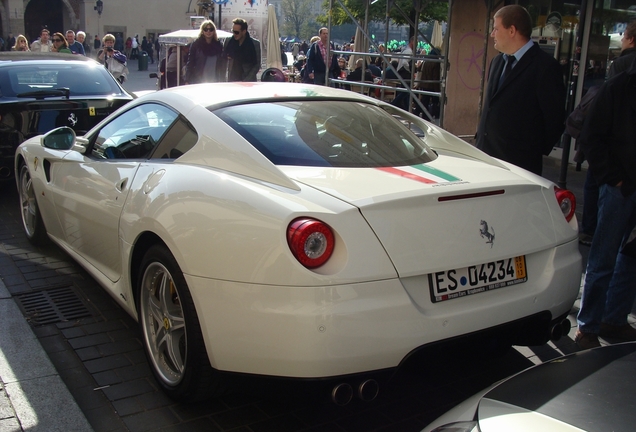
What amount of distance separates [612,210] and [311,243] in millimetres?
2173

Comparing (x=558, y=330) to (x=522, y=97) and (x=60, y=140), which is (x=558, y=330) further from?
(x=60, y=140)

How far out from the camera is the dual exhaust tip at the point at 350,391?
8.94 ft

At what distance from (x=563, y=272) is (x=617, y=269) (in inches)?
45.2

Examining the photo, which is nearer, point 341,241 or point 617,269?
point 341,241

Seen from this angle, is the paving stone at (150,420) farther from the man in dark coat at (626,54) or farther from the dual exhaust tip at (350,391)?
the man in dark coat at (626,54)

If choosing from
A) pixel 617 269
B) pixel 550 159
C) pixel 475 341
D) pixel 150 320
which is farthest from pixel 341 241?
pixel 550 159

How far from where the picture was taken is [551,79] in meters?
4.82

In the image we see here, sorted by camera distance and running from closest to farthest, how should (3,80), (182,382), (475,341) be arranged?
(475,341), (182,382), (3,80)

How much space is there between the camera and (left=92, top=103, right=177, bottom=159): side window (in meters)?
3.97

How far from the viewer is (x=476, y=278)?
300 centimetres

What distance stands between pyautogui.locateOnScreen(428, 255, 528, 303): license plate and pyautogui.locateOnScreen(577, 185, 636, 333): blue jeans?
1191mm

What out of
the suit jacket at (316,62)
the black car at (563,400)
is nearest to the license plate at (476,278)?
the black car at (563,400)

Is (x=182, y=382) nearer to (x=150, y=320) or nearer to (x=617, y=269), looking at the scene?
(x=150, y=320)

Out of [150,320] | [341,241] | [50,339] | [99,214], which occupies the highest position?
[341,241]
